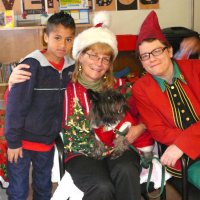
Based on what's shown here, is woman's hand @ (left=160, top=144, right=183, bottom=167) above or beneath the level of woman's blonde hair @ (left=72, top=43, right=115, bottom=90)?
beneath

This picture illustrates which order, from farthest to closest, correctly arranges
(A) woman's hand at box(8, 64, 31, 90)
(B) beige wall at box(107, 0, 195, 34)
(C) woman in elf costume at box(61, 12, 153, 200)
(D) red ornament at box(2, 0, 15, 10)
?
(B) beige wall at box(107, 0, 195, 34) → (D) red ornament at box(2, 0, 15, 10) → (A) woman's hand at box(8, 64, 31, 90) → (C) woman in elf costume at box(61, 12, 153, 200)

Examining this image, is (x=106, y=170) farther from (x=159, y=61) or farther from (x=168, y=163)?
(x=159, y=61)

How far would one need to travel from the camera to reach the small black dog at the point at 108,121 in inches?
62.3

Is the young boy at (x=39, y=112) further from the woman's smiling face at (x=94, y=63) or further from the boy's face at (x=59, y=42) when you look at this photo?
the woman's smiling face at (x=94, y=63)

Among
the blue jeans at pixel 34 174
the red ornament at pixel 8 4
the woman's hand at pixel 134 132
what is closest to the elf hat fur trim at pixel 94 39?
the woman's hand at pixel 134 132

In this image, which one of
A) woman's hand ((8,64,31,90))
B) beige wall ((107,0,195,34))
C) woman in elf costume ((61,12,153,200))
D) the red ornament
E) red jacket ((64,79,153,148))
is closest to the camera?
woman in elf costume ((61,12,153,200))

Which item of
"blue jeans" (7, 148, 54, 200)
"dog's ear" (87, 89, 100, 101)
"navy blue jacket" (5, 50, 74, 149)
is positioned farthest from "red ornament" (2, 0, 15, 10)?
"dog's ear" (87, 89, 100, 101)

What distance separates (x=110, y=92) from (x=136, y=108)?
28 centimetres

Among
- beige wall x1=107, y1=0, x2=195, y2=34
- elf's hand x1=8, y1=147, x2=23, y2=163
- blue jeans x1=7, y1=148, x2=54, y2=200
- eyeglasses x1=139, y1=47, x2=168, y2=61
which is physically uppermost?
beige wall x1=107, y1=0, x2=195, y2=34

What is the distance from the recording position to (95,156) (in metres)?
1.62

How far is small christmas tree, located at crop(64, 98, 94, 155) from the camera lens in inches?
64.8

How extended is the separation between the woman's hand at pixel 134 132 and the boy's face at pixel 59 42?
23.9 inches

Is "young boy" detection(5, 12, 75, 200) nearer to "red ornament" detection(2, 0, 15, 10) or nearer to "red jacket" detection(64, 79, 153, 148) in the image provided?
"red jacket" detection(64, 79, 153, 148)

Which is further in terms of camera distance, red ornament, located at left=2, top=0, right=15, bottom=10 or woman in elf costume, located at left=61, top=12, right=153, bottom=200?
red ornament, located at left=2, top=0, right=15, bottom=10
